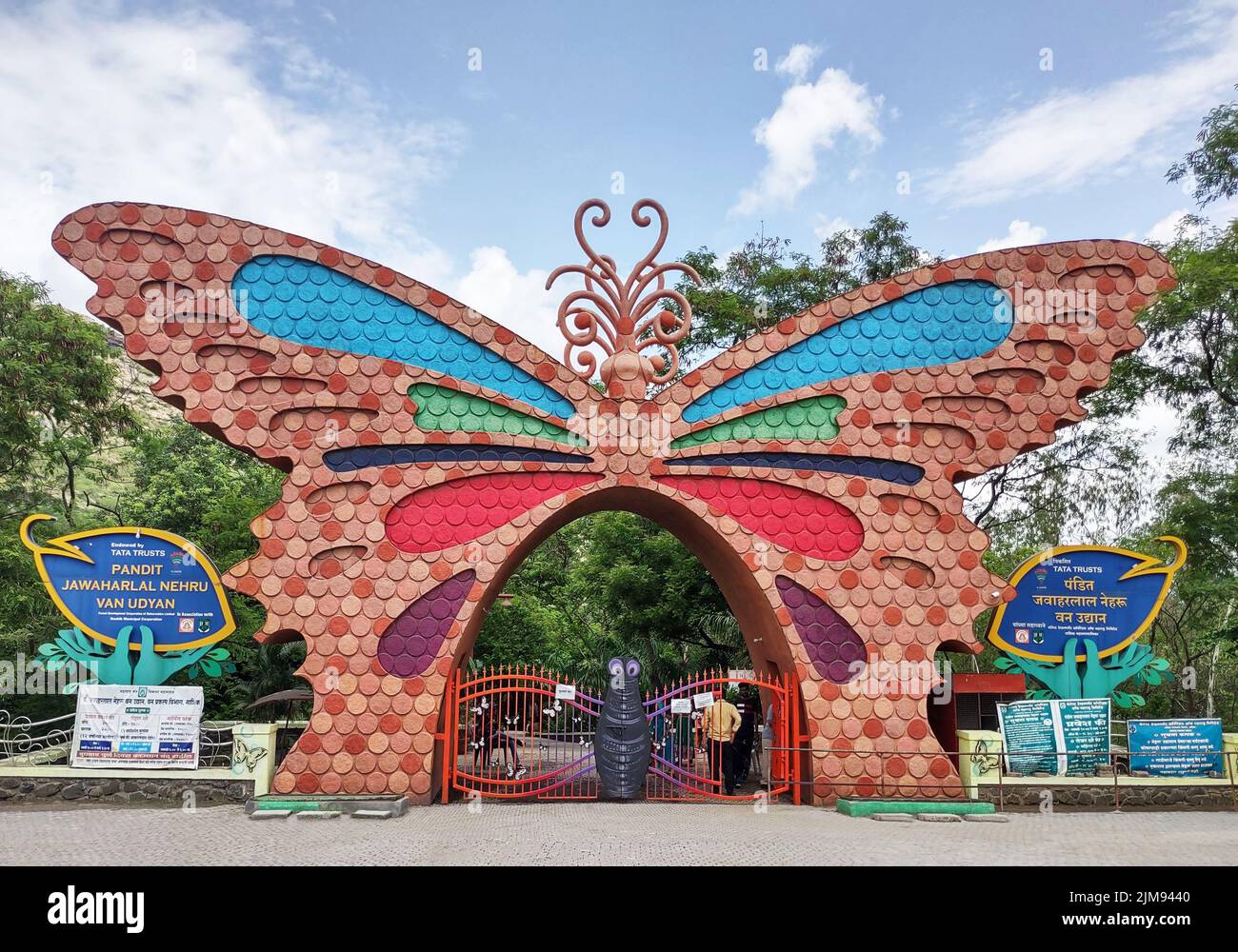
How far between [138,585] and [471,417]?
469 centimetres

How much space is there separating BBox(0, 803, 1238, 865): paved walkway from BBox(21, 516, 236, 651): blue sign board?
220 cm

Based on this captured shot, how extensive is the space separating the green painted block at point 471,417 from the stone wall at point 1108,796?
22.4ft

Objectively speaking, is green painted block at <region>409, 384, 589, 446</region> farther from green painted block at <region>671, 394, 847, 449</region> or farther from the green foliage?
the green foliage

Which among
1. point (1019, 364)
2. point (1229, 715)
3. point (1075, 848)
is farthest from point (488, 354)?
point (1229, 715)

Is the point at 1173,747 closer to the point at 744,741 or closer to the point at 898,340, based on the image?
the point at 744,741

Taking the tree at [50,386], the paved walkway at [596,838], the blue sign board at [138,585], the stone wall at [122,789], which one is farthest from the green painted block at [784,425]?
the tree at [50,386]

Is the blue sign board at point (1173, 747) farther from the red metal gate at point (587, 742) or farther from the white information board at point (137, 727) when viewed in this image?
the white information board at point (137, 727)

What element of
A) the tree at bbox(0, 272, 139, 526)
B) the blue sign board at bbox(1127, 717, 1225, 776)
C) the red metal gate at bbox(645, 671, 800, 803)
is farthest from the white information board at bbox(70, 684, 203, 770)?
the blue sign board at bbox(1127, 717, 1225, 776)

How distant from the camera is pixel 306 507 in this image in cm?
1114

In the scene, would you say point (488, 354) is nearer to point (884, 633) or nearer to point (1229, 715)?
point (884, 633)

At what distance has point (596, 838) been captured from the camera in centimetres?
877

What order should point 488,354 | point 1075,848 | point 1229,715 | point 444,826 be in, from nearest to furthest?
point 1075,848
point 444,826
point 488,354
point 1229,715

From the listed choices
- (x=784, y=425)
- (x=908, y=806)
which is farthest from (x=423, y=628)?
(x=908, y=806)

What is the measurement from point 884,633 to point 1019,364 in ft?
12.7
